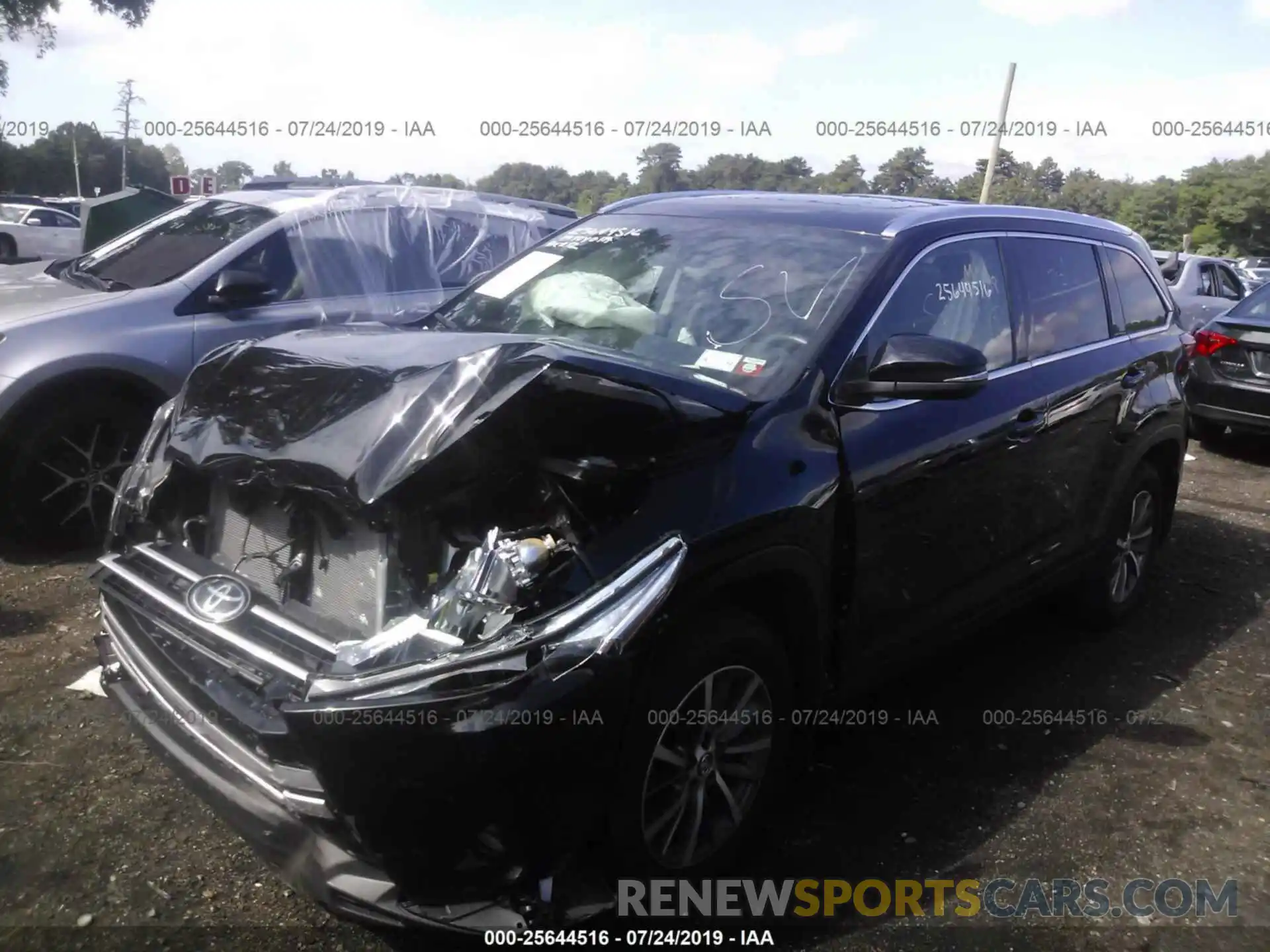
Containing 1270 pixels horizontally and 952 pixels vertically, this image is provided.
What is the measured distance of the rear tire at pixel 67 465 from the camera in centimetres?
492

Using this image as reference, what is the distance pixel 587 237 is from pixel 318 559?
193 centimetres

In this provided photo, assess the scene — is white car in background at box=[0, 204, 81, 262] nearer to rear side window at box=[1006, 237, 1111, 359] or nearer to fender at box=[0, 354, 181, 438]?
fender at box=[0, 354, 181, 438]

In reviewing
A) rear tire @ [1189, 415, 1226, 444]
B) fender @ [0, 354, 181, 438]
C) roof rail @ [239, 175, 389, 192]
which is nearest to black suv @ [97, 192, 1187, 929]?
fender @ [0, 354, 181, 438]

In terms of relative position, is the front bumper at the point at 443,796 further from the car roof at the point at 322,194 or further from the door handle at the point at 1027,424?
the car roof at the point at 322,194

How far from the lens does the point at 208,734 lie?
2.61 meters

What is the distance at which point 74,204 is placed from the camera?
33.1m

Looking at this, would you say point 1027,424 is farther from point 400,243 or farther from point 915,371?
point 400,243

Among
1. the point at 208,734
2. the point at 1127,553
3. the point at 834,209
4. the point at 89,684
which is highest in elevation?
A: the point at 834,209

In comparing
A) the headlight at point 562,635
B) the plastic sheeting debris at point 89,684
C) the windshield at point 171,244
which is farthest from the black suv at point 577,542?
the windshield at point 171,244

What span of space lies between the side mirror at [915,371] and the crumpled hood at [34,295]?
161 inches

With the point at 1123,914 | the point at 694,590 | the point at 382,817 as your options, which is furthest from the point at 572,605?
the point at 1123,914

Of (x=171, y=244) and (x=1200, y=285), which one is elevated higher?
(x=171, y=244)

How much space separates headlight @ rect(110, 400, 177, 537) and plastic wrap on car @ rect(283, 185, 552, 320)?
8.68 feet

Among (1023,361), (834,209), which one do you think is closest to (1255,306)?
(1023,361)
